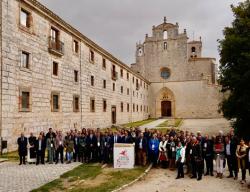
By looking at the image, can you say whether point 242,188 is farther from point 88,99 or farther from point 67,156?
point 88,99

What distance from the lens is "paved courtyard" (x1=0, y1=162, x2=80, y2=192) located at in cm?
969

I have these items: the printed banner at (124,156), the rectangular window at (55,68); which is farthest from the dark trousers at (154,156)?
the rectangular window at (55,68)

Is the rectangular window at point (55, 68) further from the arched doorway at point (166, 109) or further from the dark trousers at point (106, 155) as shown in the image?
the arched doorway at point (166, 109)

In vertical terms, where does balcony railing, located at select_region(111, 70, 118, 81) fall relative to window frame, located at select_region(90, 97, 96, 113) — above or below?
above

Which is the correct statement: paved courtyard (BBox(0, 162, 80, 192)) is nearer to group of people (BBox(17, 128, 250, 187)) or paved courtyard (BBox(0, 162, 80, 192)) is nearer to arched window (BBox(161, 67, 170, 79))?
group of people (BBox(17, 128, 250, 187))

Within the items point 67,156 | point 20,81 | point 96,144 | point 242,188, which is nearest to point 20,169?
point 67,156

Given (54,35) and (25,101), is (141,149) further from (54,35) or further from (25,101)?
(54,35)

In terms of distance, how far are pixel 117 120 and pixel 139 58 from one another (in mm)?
24698

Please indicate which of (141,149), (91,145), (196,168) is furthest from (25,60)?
(196,168)

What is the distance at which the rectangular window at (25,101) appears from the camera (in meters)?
17.8

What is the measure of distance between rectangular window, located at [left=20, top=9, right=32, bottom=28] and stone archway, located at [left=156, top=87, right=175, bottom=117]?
39214mm

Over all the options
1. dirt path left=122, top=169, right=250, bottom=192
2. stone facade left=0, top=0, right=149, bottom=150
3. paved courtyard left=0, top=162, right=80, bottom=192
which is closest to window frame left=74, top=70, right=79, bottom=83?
stone facade left=0, top=0, right=149, bottom=150

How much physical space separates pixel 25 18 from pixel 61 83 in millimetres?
5940

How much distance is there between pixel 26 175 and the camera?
11.3 m
